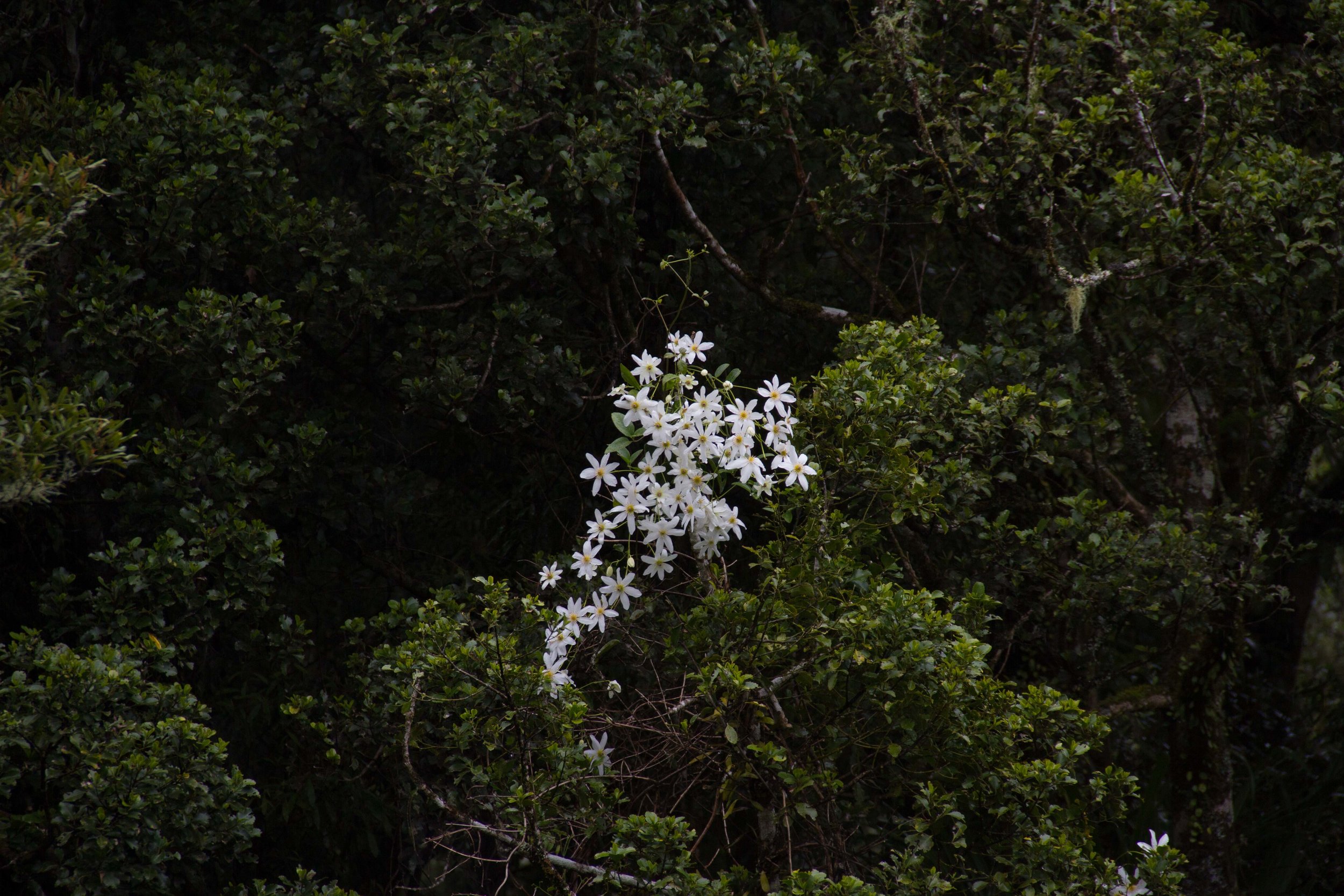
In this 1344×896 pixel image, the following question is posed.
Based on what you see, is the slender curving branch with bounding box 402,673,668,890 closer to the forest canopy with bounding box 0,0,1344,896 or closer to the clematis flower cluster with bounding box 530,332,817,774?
the forest canopy with bounding box 0,0,1344,896

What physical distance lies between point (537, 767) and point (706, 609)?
0.59 m

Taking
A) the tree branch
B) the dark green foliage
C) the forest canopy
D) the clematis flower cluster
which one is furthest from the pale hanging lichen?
the dark green foliage

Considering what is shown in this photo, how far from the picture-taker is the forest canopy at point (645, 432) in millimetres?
2559

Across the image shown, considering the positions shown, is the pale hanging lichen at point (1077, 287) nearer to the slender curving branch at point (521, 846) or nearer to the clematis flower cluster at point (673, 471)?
the clematis flower cluster at point (673, 471)

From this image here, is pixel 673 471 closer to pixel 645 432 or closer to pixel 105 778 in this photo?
pixel 645 432

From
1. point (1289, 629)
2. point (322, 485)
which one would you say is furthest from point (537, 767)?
point (1289, 629)

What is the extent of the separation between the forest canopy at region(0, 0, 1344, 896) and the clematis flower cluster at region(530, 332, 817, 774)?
1 cm

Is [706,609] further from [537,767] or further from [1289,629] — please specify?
[1289,629]

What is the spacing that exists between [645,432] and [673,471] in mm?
109

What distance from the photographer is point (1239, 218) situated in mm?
3414

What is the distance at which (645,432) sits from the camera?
8.18 feet

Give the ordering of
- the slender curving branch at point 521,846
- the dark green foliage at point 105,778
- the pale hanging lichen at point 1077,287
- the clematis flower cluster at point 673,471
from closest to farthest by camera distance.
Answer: the slender curving branch at point 521,846 → the clematis flower cluster at point 673,471 → the dark green foliage at point 105,778 → the pale hanging lichen at point 1077,287

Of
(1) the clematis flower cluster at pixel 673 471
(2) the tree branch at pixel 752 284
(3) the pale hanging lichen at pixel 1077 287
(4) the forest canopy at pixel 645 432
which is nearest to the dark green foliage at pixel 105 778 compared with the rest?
(4) the forest canopy at pixel 645 432

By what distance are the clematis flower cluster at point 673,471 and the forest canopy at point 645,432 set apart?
0.05ft
